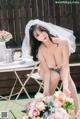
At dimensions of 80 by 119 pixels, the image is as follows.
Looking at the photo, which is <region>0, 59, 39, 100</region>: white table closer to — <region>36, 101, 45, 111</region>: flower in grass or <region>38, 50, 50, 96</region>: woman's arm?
<region>38, 50, 50, 96</region>: woman's arm

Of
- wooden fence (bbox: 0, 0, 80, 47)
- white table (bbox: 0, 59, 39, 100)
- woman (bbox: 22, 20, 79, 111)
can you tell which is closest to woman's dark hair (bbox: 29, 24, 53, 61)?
woman (bbox: 22, 20, 79, 111)

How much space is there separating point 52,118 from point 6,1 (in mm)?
7380

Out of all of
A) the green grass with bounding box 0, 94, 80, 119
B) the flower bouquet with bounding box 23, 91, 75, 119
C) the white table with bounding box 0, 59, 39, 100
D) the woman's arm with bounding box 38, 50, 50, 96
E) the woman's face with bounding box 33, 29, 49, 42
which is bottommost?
the green grass with bounding box 0, 94, 80, 119

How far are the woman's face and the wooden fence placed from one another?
576 cm

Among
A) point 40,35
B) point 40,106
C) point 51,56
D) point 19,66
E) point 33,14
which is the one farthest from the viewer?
point 33,14

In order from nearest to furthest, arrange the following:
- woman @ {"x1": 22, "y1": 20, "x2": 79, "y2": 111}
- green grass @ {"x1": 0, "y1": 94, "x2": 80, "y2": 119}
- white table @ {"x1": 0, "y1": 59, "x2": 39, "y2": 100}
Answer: woman @ {"x1": 22, "y1": 20, "x2": 79, "y2": 111}
white table @ {"x1": 0, "y1": 59, "x2": 39, "y2": 100}
green grass @ {"x1": 0, "y1": 94, "x2": 80, "y2": 119}

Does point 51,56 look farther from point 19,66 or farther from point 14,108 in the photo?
point 14,108

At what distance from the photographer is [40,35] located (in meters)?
4.10

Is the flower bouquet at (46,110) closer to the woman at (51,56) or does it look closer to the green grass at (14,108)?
the woman at (51,56)

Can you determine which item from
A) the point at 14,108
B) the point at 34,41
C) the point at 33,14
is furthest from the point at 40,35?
the point at 33,14

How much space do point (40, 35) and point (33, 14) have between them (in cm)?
603

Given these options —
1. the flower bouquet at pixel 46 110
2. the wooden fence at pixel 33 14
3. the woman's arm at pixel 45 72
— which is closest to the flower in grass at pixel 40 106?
the flower bouquet at pixel 46 110

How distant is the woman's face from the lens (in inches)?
161

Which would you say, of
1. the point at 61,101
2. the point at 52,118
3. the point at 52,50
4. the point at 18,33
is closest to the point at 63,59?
the point at 52,50
